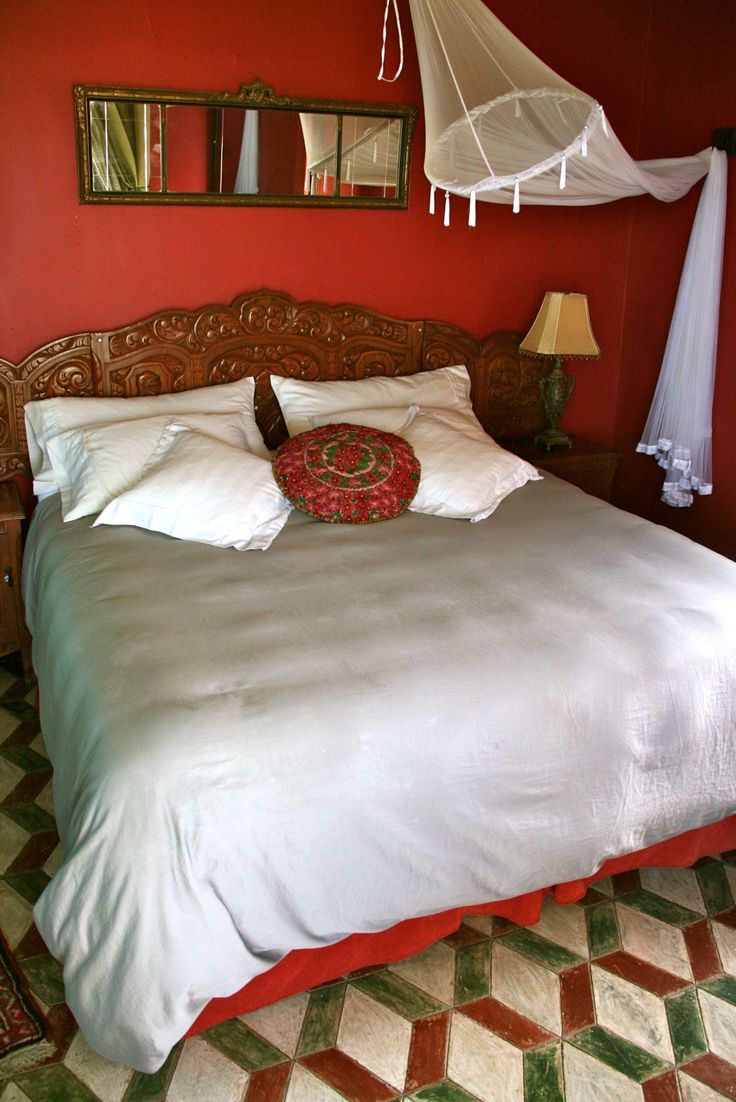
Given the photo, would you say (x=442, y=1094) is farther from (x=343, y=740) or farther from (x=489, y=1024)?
(x=343, y=740)

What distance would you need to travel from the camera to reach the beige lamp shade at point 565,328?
3.95m

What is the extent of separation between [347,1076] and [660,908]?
99cm

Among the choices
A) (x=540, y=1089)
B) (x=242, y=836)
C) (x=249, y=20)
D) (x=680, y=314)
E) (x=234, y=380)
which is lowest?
(x=540, y=1089)

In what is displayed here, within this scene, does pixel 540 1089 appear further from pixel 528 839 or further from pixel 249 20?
pixel 249 20

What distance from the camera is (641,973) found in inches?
93.1

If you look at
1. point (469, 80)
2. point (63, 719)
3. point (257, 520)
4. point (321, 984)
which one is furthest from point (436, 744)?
point (469, 80)

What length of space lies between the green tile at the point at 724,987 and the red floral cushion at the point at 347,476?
1.62 m

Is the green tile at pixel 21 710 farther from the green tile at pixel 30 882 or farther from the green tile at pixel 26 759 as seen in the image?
the green tile at pixel 30 882

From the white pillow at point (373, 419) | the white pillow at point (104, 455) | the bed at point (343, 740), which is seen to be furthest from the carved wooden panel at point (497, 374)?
the bed at point (343, 740)

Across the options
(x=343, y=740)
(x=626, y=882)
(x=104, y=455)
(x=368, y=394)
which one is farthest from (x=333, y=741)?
(x=368, y=394)

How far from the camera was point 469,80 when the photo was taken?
9.23ft

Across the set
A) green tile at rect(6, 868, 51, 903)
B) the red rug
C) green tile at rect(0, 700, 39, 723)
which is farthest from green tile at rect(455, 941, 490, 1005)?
green tile at rect(0, 700, 39, 723)

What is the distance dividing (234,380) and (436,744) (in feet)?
6.97

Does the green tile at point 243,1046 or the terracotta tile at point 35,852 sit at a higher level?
the terracotta tile at point 35,852
